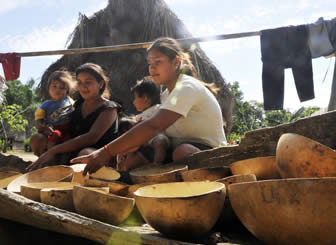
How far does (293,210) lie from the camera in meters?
0.76

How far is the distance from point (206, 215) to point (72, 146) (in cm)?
197

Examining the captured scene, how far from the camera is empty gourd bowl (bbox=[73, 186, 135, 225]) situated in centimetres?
104

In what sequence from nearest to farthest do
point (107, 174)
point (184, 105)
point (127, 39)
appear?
point (107, 174)
point (184, 105)
point (127, 39)

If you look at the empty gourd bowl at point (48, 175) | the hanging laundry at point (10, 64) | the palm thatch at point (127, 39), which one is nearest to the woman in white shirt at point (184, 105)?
the empty gourd bowl at point (48, 175)

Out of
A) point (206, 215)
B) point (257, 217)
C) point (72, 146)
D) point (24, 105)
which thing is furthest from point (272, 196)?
point (24, 105)

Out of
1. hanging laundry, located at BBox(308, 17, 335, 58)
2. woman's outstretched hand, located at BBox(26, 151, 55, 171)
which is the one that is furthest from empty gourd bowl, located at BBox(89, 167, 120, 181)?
hanging laundry, located at BBox(308, 17, 335, 58)

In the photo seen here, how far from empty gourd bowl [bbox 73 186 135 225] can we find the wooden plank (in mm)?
194

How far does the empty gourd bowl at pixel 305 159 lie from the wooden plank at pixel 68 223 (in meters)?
0.48

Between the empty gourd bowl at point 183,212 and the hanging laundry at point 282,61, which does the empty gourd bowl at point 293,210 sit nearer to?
the empty gourd bowl at point 183,212

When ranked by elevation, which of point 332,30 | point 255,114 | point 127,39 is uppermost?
point 127,39

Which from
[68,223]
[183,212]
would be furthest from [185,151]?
[68,223]

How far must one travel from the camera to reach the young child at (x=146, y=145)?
2.30 m

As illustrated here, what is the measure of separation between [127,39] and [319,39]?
3674 millimetres

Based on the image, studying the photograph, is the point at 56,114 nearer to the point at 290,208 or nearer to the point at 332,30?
the point at 290,208
